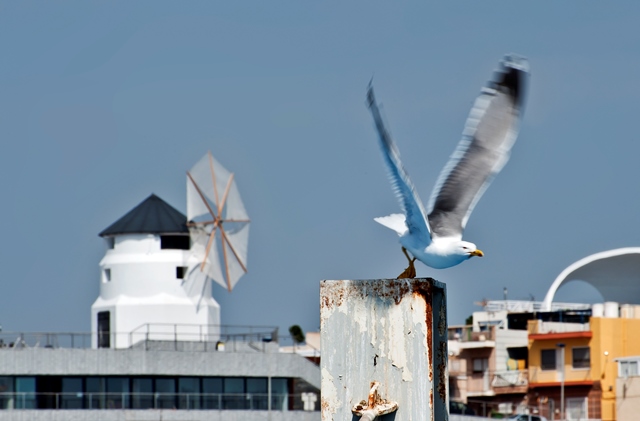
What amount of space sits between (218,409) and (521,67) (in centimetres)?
4537

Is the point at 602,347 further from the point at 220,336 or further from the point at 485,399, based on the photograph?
the point at 220,336

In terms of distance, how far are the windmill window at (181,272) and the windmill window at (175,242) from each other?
4.22ft

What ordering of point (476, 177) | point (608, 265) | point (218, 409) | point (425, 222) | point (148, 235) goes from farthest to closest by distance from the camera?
point (608, 265) → point (148, 235) → point (218, 409) → point (476, 177) → point (425, 222)

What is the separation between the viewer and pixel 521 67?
14562mm

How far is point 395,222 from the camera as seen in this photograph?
15.0 meters

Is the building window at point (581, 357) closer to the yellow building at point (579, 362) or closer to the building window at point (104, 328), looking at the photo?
the yellow building at point (579, 362)

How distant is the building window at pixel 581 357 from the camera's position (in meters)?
69.0

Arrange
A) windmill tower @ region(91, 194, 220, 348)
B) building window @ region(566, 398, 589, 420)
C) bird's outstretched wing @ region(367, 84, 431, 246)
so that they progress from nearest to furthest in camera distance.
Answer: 1. bird's outstretched wing @ region(367, 84, 431, 246)
2. building window @ region(566, 398, 589, 420)
3. windmill tower @ region(91, 194, 220, 348)

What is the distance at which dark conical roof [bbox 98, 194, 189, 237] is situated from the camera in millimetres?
74250

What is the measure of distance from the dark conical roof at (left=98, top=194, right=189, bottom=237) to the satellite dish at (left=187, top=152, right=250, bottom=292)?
2.64ft

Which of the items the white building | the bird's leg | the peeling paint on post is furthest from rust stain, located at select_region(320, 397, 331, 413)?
the white building

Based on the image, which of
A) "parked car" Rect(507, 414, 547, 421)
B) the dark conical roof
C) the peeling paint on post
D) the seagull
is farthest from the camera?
the dark conical roof

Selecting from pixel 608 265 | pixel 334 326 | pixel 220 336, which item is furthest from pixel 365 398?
pixel 608 265

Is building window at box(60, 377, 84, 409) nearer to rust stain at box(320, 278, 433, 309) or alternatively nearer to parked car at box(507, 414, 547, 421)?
parked car at box(507, 414, 547, 421)
